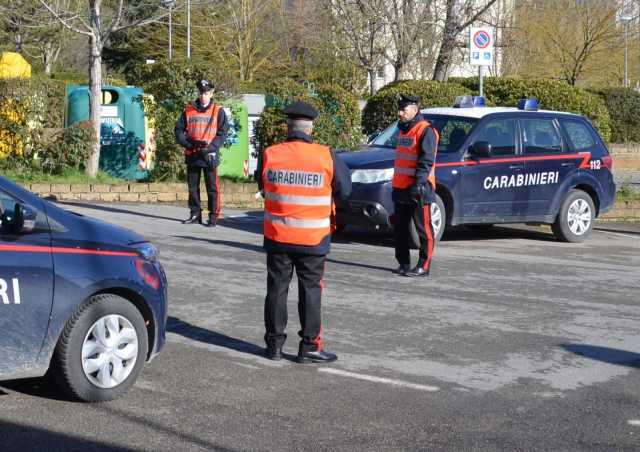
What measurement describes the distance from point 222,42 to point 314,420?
47.4 meters

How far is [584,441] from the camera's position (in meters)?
5.96

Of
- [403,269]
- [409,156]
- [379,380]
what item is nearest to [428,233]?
[403,269]

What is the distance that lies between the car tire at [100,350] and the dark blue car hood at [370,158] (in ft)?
20.9

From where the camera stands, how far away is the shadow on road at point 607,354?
784cm

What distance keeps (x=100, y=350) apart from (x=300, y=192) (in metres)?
1.76

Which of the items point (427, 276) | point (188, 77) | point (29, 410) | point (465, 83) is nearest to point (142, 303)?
point (29, 410)

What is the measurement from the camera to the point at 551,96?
22234mm

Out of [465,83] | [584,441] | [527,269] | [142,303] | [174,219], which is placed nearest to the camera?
[584,441]

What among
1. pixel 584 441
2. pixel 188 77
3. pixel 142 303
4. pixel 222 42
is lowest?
pixel 584 441

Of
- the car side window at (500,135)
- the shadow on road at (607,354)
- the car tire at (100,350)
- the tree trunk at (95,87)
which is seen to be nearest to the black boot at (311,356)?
the car tire at (100,350)

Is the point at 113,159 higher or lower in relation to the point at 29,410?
higher

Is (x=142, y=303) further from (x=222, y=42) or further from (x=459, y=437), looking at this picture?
(x=222, y=42)

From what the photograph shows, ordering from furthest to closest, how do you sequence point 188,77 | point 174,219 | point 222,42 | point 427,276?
point 222,42, point 188,77, point 174,219, point 427,276

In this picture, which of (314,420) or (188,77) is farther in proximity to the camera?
(188,77)
